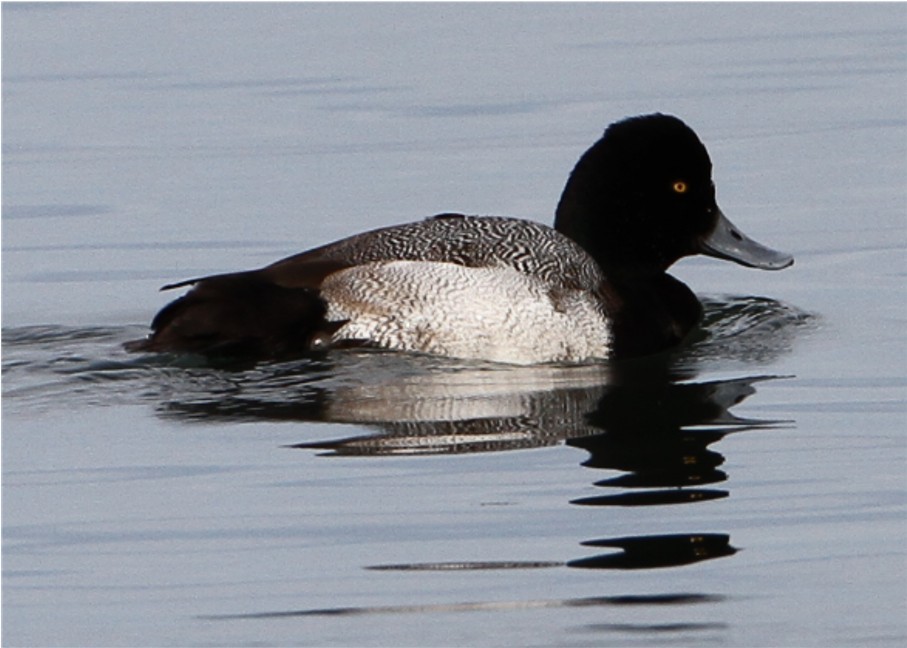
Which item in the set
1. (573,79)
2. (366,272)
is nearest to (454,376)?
(366,272)

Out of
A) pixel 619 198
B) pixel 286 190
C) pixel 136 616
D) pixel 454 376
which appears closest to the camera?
pixel 136 616

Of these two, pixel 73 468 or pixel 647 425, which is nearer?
pixel 73 468

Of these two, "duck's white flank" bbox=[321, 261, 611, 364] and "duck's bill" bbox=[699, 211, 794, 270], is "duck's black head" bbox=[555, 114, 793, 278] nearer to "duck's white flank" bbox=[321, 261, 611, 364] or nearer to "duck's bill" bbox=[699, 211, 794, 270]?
"duck's bill" bbox=[699, 211, 794, 270]

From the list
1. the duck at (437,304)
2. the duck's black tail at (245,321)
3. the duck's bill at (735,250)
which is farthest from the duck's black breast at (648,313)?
the duck's black tail at (245,321)

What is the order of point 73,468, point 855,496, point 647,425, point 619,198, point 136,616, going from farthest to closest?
point 619,198, point 647,425, point 73,468, point 855,496, point 136,616

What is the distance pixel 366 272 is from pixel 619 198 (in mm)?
1470

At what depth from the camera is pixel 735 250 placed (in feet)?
34.7

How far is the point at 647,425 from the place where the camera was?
813 cm

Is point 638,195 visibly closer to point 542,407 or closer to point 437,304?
point 437,304

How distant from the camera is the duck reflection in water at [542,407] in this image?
7.49 meters

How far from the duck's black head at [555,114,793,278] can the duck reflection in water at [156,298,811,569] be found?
23.8 inches

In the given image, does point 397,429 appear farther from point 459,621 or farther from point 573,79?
point 573,79

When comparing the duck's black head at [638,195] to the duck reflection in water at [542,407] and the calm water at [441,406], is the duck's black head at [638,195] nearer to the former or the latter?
the calm water at [441,406]

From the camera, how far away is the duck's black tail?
9.00 meters
